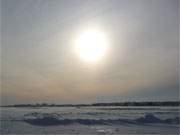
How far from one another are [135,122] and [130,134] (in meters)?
5.51

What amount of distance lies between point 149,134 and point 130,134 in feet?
2.50

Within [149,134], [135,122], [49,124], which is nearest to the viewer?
[149,134]

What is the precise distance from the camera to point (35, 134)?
488 inches

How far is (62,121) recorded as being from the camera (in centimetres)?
1753

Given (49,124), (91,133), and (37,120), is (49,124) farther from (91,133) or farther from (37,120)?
(91,133)

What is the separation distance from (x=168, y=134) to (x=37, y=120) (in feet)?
27.7

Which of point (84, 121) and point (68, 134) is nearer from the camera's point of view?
point (68, 134)

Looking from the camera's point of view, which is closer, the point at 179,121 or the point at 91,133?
the point at 91,133

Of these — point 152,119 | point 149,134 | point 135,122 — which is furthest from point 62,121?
point 149,134

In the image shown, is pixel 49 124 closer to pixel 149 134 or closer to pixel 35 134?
pixel 35 134

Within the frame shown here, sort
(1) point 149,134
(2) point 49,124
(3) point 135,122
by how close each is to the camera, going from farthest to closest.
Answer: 1. (3) point 135,122
2. (2) point 49,124
3. (1) point 149,134

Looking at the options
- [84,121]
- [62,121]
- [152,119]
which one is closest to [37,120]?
[62,121]

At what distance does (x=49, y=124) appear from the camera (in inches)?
653

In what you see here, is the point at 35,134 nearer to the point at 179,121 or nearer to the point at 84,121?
the point at 84,121
